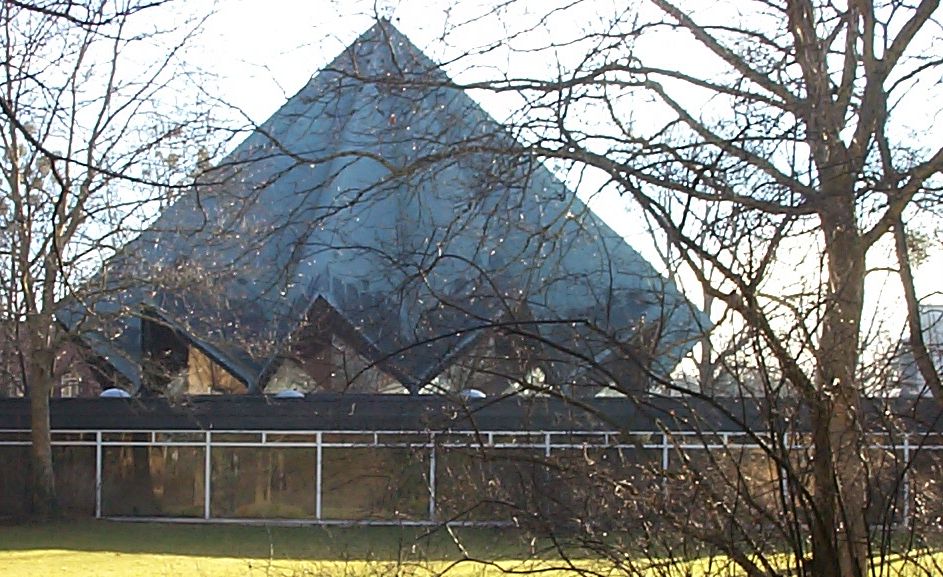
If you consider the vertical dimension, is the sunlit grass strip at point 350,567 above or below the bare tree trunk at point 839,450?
below

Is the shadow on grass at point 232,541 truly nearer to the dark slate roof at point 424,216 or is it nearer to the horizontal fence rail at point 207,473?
the horizontal fence rail at point 207,473

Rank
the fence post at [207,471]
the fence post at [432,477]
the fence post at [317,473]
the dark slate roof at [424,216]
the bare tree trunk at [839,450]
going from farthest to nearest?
the fence post at [207,471], the fence post at [317,473], the fence post at [432,477], the dark slate roof at [424,216], the bare tree trunk at [839,450]

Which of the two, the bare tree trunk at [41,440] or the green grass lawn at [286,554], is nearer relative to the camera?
the green grass lawn at [286,554]

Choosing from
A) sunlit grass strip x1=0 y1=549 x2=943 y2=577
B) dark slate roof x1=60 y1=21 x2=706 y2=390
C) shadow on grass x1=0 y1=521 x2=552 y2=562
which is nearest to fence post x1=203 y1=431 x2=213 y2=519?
shadow on grass x1=0 y1=521 x2=552 y2=562

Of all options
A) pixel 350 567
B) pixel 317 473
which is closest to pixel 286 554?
pixel 350 567

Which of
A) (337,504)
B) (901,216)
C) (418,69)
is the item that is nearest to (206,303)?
(337,504)

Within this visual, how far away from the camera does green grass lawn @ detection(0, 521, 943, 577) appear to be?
7008 mm

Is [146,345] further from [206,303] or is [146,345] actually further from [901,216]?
[901,216]

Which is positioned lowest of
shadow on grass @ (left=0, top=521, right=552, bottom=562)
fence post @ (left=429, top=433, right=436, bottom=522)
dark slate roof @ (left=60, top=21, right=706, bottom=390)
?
shadow on grass @ (left=0, top=521, right=552, bottom=562)

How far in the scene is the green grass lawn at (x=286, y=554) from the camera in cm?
701

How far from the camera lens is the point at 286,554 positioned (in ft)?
56.6

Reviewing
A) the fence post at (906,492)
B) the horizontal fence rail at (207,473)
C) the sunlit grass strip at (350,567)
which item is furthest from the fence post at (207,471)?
the fence post at (906,492)

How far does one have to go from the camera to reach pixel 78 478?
88.8 feet

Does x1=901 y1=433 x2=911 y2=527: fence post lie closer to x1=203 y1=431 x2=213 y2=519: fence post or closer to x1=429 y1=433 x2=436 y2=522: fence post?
x1=429 y1=433 x2=436 y2=522: fence post
